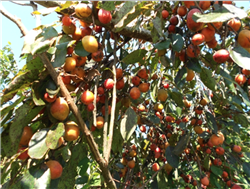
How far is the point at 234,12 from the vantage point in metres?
0.64

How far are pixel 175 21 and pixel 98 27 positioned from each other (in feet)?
1.15

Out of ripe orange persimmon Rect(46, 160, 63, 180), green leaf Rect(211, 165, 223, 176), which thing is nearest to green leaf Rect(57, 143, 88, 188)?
ripe orange persimmon Rect(46, 160, 63, 180)

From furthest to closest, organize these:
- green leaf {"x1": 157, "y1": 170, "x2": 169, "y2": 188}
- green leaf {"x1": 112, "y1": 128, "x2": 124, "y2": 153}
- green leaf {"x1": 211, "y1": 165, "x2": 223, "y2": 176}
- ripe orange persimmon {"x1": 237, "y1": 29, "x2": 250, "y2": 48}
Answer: green leaf {"x1": 211, "y1": 165, "x2": 223, "y2": 176} → green leaf {"x1": 157, "y1": 170, "x2": 169, "y2": 188} → green leaf {"x1": 112, "y1": 128, "x2": 124, "y2": 153} → ripe orange persimmon {"x1": 237, "y1": 29, "x2": 250, "y2": 48}

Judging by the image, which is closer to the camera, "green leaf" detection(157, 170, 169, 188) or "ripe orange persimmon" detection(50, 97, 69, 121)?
"ripe orange persimmon" detection(50, 97, 69, 121)

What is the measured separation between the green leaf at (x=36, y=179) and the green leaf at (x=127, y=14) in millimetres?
524

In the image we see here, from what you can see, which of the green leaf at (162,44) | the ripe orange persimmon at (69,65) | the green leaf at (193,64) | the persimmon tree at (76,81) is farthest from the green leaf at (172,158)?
the ripe orange persimmon at (69,65)

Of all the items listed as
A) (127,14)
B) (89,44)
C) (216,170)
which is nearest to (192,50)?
(127,14)

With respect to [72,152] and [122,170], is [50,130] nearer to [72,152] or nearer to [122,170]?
[72,152]

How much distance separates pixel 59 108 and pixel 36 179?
19 centimetres

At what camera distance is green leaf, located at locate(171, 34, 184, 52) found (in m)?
0.83

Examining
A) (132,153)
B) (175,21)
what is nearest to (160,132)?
(132,153)

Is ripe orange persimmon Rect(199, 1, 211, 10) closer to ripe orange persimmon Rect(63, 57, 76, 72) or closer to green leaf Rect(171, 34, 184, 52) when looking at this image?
green leaf Rect(171, 34, 184, 52)

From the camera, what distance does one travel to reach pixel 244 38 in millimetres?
745

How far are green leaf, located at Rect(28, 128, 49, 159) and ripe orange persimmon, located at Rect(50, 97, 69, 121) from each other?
58 millimetres
